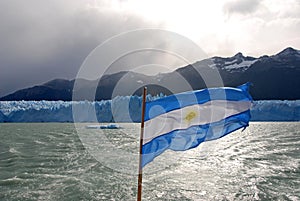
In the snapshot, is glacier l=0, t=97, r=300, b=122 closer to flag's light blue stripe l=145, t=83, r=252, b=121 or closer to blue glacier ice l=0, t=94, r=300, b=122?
blue glacier ice l=0, t=94, r=300, b=122

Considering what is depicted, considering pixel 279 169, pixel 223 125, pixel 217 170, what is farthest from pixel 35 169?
pixel 279 169

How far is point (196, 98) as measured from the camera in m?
6.17

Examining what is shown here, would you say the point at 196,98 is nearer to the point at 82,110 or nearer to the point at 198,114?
the point at 198,114

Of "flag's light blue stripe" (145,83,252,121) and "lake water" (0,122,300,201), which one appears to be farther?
"lake water" (0,122,300,201)

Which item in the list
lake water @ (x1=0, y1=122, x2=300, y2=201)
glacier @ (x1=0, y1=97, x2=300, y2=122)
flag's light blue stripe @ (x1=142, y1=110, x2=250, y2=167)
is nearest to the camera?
flag's light blue stripe @ (x1=142, y1=110, x2=250, y2=167)

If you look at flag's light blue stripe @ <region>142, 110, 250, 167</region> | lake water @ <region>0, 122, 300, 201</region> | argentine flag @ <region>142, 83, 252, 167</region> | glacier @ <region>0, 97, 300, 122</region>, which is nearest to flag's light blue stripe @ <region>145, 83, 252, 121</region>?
argentine flag @ <region>142, 83, 252, 167</region>

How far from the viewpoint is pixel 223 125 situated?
20.3 ft

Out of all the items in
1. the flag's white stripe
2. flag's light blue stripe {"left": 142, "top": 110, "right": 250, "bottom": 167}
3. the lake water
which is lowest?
the lake water

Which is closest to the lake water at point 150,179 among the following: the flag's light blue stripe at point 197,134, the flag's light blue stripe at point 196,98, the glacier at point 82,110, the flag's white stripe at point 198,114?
the flag's light blue stripe at point 197,134

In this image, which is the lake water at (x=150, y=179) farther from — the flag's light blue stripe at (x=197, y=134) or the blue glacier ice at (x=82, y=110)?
the blue glacier ice at (x=82, y=110)

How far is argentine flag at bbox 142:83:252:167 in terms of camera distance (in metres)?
5.92

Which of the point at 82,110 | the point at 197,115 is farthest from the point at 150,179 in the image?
the point at 82,110

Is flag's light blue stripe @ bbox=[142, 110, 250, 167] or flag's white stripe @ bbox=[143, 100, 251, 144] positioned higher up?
flag's white stripe @ bbox=[143, 100, 251, 144]

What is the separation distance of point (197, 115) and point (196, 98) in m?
0.37
